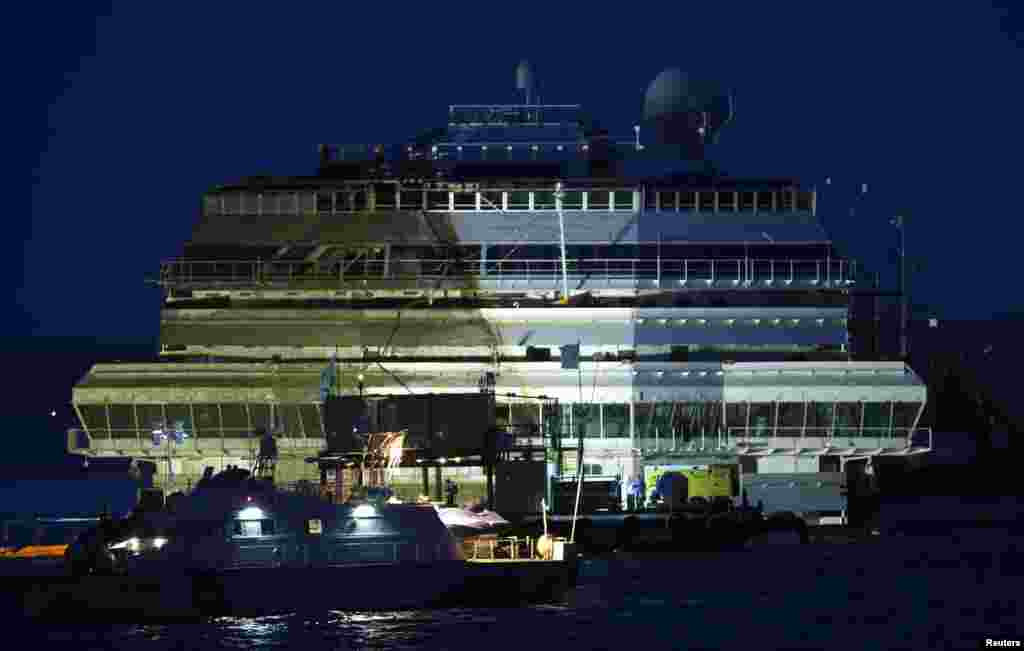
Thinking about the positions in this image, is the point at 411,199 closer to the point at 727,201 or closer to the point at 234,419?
the point at 727,201

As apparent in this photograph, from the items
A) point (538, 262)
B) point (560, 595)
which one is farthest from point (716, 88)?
point (560, 595)

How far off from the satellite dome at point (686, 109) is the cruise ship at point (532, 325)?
582 cm

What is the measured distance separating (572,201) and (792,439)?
18569mm

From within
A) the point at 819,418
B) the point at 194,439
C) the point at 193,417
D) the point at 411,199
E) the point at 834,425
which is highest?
the point at 411,199

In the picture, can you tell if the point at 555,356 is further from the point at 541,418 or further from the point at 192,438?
the point at 192,438

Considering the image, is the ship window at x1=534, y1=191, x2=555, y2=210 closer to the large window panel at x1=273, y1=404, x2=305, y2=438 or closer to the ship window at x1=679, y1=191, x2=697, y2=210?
the ship window at x1=679, y1=191, x2=697, y2=210

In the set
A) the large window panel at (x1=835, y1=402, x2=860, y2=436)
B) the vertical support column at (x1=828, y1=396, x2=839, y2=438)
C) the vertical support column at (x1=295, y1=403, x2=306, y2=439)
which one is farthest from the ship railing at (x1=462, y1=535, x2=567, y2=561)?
the large window panel at (x1=835, y1=402, x2=860, y2=436)

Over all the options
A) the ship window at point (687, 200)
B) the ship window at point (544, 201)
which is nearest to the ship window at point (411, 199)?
the ship window at point (544, 201)

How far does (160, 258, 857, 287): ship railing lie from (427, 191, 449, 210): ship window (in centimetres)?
390

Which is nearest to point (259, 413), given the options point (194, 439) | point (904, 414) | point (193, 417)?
point (193, 417)

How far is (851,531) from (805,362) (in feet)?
32.8

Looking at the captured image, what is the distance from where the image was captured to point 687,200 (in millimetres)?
156875

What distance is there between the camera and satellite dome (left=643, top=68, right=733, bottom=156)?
164875 millimetres

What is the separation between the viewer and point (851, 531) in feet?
470
